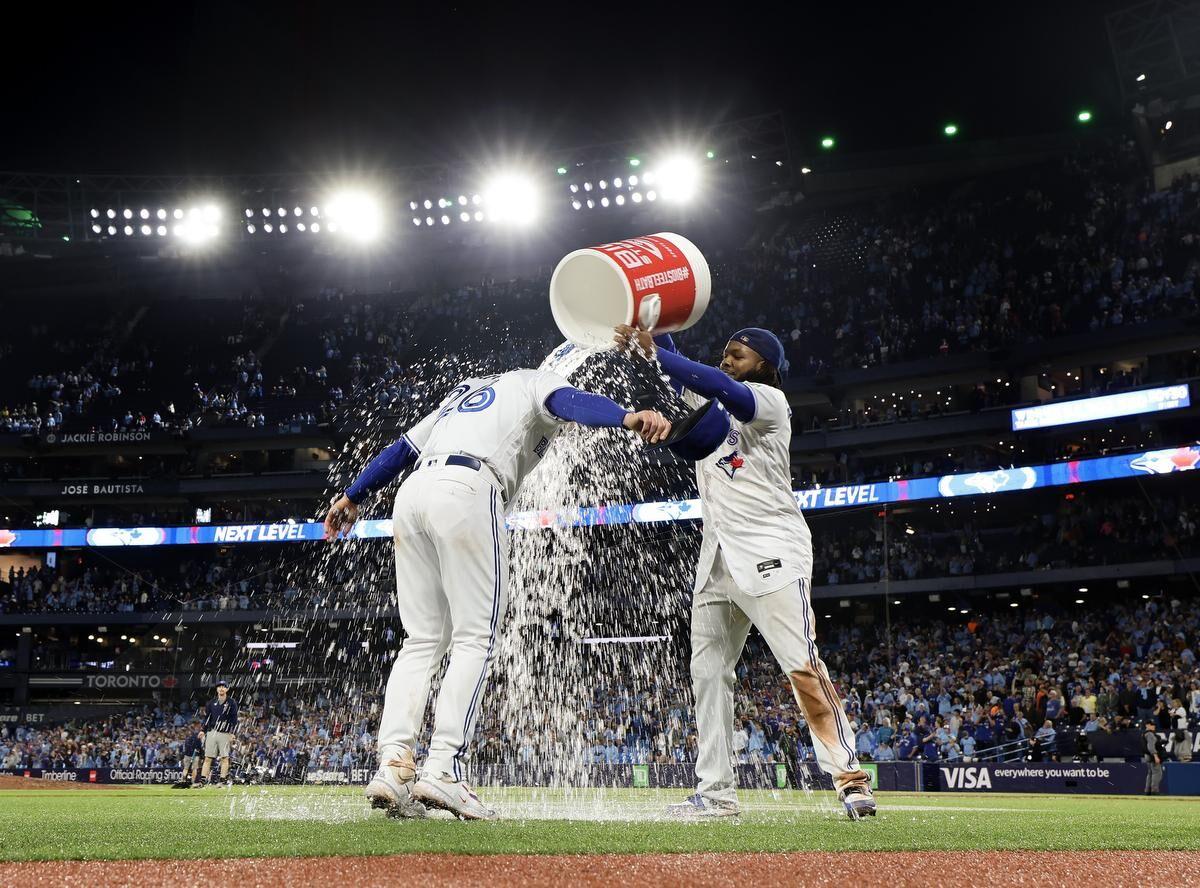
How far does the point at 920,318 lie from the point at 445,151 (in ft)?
64.1

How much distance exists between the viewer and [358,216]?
138ft

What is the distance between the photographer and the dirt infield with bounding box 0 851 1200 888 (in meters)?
3.16

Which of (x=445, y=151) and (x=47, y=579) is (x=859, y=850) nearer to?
(x=445, y=151)

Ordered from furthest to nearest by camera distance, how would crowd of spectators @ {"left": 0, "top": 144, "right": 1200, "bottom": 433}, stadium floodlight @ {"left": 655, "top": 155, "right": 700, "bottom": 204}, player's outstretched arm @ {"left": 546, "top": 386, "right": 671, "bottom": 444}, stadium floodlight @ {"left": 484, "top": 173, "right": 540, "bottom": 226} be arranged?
stadium floodlight @ {"left": 484, "top": 173, "right": 540, "bottom": 226} < stadium floodlight @ {"left": 655, "top": 155, "right": 700, "bottom": 204} < crowd of spectators @ {"left": 0, "top": 144, "right": 1200, "bottom": 433} < player's outstretched arm @ {"left": 546, "top": 386, "right": 671, "bottom": 444}

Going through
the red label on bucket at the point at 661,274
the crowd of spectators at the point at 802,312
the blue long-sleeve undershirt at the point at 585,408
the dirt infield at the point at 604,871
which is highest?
the crowd of spectators at the point at 802,312

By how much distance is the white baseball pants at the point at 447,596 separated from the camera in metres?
5.09

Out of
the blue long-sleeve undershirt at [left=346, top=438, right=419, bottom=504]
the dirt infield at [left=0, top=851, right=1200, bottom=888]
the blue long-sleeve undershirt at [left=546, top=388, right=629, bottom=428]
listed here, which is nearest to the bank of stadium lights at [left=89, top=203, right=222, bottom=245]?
the blue long-sleeve undershirt at [left=346, top=438, right=419, bottom=504]

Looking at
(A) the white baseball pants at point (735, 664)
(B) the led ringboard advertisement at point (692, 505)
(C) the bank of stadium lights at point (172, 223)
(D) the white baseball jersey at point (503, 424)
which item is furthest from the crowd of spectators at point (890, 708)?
(C) the bank of stadium lights at point (172, 223)

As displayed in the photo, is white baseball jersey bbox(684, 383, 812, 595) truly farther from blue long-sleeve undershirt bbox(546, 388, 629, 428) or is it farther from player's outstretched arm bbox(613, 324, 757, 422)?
blue long-sleeve undershirt bbox(546, 388, 629, 428)

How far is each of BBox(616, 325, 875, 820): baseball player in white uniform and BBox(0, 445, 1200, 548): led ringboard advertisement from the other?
16409mm

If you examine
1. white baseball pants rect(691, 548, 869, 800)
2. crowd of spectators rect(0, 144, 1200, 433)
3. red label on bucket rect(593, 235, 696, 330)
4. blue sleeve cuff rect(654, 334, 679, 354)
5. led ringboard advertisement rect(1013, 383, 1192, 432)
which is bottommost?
white baseball pants rect(691, 548, 869, 800)

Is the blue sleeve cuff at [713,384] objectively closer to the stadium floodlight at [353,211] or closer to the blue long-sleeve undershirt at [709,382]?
the blue long-sleeve undershirt at [709,382]

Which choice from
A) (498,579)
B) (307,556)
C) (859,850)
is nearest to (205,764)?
(498,579)

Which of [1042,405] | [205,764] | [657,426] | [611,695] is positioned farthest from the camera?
[1042,405]
